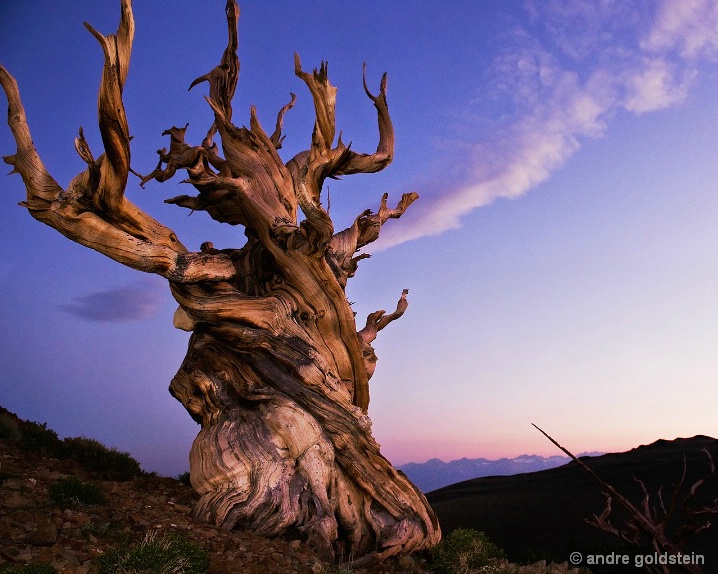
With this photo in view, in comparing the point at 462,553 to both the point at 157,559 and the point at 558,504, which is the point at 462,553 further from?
the point at 558,504

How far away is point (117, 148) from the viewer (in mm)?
10141

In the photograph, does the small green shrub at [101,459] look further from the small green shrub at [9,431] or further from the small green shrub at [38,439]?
the small green shrub at [9,431]

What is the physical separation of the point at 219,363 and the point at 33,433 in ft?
→ 19.8

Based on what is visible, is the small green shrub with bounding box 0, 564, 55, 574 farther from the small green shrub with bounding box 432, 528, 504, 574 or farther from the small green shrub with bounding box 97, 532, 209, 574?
the small green shrub with bounding box 432, 528, 504, 574

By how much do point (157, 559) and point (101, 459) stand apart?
826 centimetres

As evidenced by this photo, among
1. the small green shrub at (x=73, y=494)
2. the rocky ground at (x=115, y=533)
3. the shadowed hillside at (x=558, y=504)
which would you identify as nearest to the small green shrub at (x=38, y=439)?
the rocky ground at (x=115, y=533)

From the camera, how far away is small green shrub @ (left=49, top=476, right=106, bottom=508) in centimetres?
894

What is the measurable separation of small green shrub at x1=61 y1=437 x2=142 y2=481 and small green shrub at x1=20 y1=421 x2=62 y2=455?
9.1 inches

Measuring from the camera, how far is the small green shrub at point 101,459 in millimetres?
13742

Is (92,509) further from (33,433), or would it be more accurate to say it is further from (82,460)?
(33,433)

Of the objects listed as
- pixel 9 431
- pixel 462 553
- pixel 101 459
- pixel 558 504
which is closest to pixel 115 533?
pixel 462 553

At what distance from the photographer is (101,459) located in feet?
47.0

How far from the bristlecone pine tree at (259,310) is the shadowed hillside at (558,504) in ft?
14.0

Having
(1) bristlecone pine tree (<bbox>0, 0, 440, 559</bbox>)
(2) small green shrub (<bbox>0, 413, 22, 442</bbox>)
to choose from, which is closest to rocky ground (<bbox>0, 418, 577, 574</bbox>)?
(1) bristlecone pine tree (<bbox>0, 0, 440, 559</bbox>)
